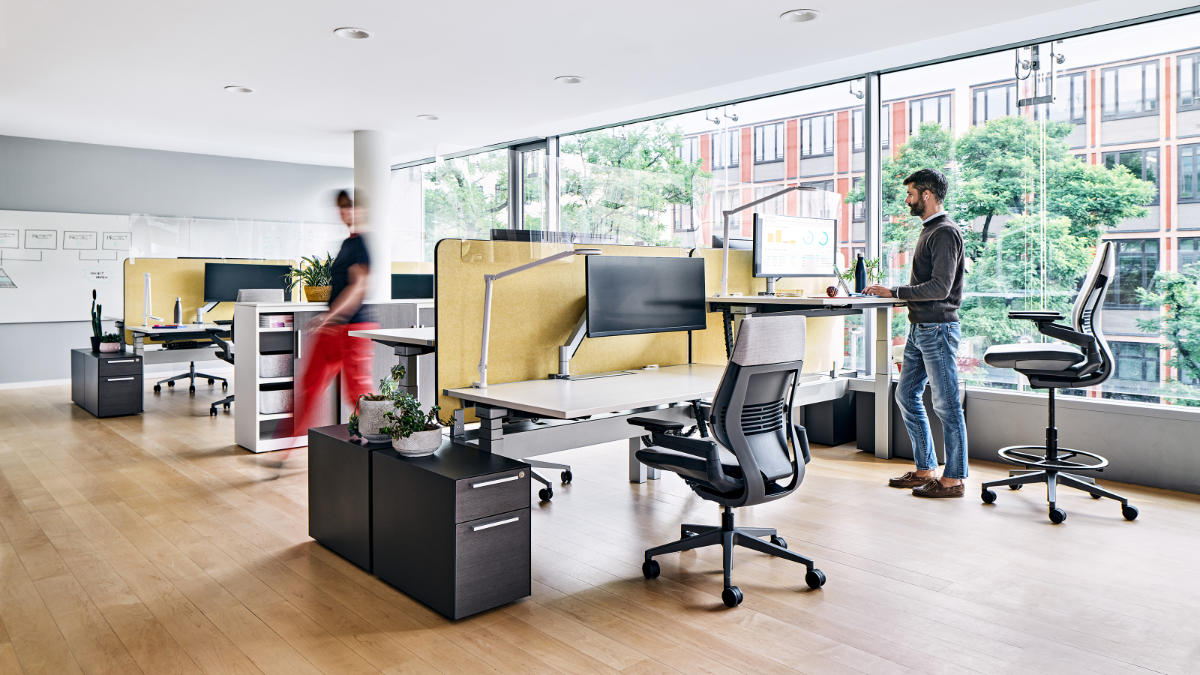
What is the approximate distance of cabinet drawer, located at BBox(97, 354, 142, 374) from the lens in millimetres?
6098

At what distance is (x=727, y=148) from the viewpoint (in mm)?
6309

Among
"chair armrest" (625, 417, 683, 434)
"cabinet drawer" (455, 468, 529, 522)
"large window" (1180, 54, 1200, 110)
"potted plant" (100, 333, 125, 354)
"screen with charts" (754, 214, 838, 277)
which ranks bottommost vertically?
"cabinet drawer" (455, 468, 529, 522)

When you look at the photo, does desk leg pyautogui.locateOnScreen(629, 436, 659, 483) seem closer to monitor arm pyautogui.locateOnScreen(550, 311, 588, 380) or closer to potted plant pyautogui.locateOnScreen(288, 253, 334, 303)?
monitor arm pyautogui.locateOnScreen(550, 311, 588, 380)

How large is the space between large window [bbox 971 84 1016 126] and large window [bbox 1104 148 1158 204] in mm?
→ 628

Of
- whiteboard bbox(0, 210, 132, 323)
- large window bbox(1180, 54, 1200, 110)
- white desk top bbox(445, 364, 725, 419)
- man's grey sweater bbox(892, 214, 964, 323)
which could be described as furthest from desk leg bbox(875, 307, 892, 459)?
whiteboard bbox(0, 210, 132, 323)

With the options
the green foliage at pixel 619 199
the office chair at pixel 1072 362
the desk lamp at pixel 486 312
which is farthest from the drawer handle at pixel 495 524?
the office chair at pixel 1072 362

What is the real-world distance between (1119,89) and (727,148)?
2.68m

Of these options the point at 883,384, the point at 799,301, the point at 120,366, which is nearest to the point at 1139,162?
the point at 883,384

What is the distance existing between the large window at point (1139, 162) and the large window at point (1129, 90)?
0.69 feet

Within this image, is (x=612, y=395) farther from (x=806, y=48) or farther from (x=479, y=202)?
(x=806, y=48)

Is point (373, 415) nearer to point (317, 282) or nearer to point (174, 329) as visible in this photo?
point (317, 282)

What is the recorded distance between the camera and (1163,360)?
14.3ft

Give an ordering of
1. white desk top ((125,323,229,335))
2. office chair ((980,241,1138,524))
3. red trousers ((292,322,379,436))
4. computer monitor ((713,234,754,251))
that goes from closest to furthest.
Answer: office chair ((980,241,1138,524))
red trousers ((292,322,379,436))
computer monitor ((713,234,754,251))
white desk top ((125,323,229,335))

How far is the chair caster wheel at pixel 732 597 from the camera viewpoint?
8.37 ft
